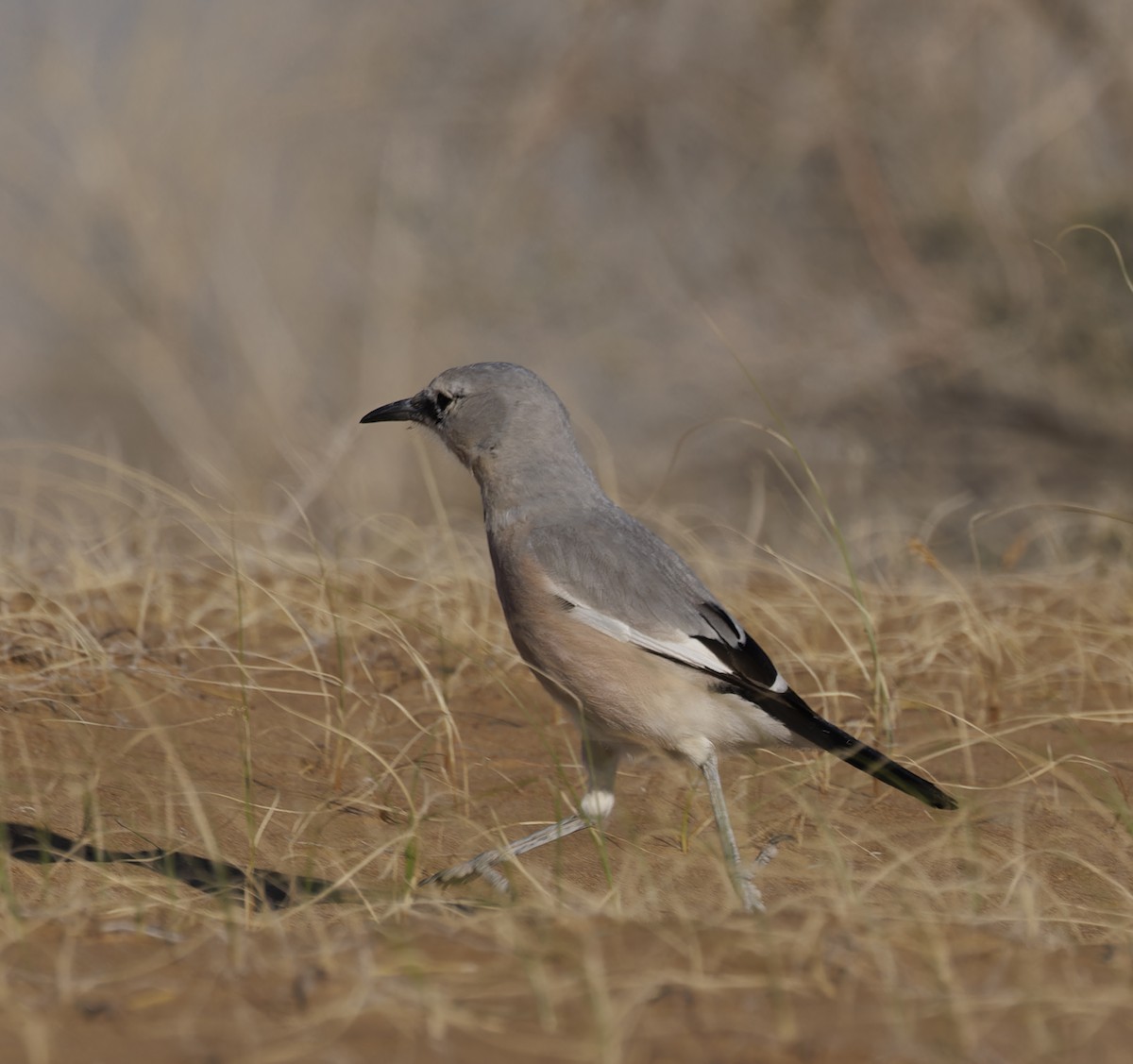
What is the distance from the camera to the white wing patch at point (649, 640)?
3539 millimetres

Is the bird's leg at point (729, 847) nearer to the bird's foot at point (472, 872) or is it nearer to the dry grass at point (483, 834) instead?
the dry grass at point (483, 834)

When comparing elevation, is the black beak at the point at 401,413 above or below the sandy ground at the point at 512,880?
above

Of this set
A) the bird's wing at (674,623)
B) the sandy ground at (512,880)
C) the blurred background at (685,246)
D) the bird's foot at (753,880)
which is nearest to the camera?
the sandy ground at (512,880)

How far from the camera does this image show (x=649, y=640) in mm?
3551

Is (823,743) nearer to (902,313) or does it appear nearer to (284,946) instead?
(284,946)

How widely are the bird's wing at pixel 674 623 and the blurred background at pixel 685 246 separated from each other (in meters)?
4.37

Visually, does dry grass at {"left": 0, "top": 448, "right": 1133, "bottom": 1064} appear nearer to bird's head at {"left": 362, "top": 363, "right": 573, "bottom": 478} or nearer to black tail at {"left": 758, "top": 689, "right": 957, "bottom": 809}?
black tail at {"left": 758, "top": 689, "right": 957, "bottom": 809}

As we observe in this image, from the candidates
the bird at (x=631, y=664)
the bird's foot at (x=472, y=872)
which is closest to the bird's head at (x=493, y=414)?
the bird at (x=631, y=664)

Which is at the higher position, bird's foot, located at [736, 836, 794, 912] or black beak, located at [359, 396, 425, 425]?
black beak, located at [359, 396, 425, 425]

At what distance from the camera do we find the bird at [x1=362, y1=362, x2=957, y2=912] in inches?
138

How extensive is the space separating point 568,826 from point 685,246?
25.9 feet

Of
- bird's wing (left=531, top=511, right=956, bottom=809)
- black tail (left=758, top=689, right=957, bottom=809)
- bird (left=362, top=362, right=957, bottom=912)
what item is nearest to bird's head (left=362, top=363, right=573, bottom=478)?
bird (left=362, top=362, right=957, bottom=912)

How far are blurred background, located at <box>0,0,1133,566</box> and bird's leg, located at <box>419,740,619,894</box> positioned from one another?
14.2ft

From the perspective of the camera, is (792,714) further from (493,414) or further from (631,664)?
(493,414)
